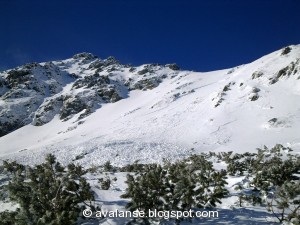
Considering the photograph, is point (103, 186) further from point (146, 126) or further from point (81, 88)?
point (81, 88)

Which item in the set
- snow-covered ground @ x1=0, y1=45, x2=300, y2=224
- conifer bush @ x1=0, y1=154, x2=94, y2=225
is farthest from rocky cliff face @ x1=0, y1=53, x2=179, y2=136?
conifer bush @ x1=0, y1=154, x2=94, y2=225

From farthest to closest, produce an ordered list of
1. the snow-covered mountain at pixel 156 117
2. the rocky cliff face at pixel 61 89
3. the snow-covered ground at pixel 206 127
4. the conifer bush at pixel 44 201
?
the rocky cliff face at pixel 61 89 → the snow-covered mountain at pixel 156 117 → the snow-covered ground at pixel 206 127 → the conifer bush at pixel 44 201

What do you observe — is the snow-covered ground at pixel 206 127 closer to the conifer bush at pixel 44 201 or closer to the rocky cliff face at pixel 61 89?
the conifer bush at pixel 44 201

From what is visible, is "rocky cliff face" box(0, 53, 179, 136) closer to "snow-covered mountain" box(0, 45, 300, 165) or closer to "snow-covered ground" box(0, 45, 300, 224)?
"snow-covered mountain" box(0, 45, 300, 165)

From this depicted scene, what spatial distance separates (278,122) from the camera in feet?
133

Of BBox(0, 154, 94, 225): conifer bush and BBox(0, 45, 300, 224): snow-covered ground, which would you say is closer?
BBox(0, 154, 94, 225): conifer bush

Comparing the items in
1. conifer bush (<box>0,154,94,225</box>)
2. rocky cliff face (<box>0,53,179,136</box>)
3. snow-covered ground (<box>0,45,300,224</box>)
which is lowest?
conifer bush (<box>0,154,94,225</box>)

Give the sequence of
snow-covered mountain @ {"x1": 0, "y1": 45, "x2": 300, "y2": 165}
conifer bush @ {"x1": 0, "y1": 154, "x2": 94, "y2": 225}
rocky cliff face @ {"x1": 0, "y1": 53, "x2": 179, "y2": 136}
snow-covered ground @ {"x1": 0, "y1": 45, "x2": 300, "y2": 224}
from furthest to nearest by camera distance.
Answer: rocky cliff face @ {"x1": 0, "y1": 53, "x2": 179, "y2": 136}
snow-covered mountain @ {"x1": 0, "y1": 45, "x2": 300, "y2": 165}
snow-covered ground @ {"x1": 0, "y1": 45, "x2": 300, "y2": 224}
conifer bush @ {"x1": 0, "y1": 154, "x2": 94, "y2": 225}

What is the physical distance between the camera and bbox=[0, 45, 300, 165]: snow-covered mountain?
130 feet

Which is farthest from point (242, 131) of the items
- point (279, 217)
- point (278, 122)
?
point (279, 217)

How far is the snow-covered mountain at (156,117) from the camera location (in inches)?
1556

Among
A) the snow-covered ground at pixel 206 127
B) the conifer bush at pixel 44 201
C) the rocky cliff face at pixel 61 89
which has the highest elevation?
the rocky cliff face at pixel 61 89

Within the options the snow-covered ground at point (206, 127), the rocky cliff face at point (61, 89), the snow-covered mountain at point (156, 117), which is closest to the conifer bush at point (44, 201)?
the snow-covered ground at point (206, 127)

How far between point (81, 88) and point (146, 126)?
203 ft
